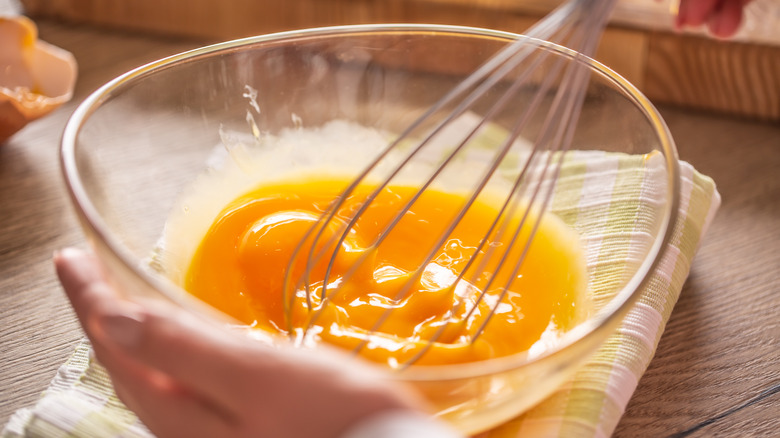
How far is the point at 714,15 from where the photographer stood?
553mm

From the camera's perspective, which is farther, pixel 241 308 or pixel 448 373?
pixel 241 308

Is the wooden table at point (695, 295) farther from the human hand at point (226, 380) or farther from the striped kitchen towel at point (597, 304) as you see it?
the human hand at point (226, 380)

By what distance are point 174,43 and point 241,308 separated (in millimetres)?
471

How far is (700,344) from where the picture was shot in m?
0.43

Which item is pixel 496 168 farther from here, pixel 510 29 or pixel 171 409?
pixel 510 29

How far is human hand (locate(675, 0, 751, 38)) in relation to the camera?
0.54 meters

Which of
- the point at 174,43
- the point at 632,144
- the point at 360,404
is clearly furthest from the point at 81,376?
the point at 174,43

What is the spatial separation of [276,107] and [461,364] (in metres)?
0.24

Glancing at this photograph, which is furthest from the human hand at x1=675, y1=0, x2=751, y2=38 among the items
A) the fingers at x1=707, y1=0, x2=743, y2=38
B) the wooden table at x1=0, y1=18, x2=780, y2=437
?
the wooden table at x1=0, y1=18, x2=780, y2=437

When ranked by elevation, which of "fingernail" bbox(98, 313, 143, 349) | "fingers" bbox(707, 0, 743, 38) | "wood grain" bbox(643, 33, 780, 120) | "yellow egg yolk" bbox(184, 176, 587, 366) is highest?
"fingers" bbox(707, 0, 743, 38)

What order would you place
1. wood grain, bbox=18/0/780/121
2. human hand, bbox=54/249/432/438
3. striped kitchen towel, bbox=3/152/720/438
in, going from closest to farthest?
→ human hand, bbox=54/249/432/438, striped kitchen towel, bbox=3/152/720/438, wood grain, bbox=18/0/780/121

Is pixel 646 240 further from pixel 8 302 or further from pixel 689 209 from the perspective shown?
pixel 8 302

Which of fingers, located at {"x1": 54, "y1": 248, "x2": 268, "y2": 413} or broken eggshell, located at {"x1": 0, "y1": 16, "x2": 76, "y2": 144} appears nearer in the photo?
fingers, located at {"x1": 54, "y1": 248, "x2": 268, "y2": 413}

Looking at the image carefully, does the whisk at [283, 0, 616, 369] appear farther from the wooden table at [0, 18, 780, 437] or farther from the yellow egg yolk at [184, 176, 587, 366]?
the wooden table at [0, 18, 780, 437]
